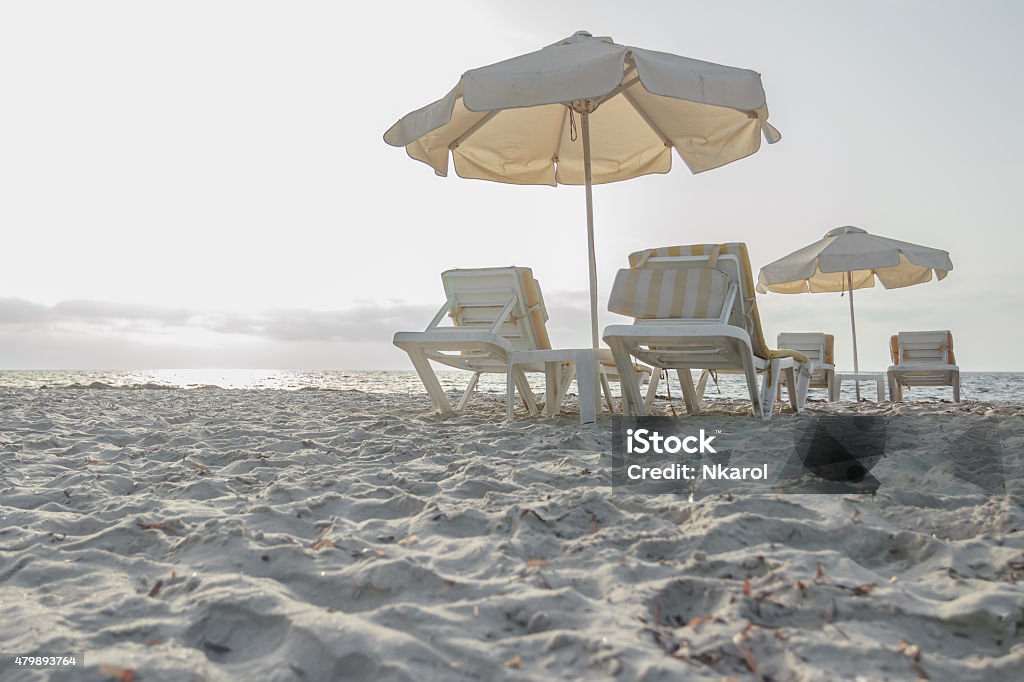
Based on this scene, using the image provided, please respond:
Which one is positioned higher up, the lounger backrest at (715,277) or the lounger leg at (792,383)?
the lounger backrest at (715,277)

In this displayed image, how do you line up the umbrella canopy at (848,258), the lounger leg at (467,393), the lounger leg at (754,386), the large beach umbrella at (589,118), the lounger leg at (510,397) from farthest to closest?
the umbrella canopy at (848,258), the lounger leg at (467,393), the lounger leg at (510,397), the lounger leg at (754,386), the large beach umbrella at (589,118)

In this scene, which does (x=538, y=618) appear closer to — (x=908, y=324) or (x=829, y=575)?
(x=829, y=575)

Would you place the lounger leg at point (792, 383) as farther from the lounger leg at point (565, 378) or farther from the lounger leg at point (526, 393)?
the lounger leg at point (526, 393)

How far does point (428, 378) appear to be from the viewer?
5258 mm

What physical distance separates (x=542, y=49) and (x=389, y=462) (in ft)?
10.3

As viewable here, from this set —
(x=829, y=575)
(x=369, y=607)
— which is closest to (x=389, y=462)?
(x=369, y=607)

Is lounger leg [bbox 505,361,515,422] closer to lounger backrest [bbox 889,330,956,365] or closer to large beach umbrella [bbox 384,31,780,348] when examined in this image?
large beach umbrella [bbox 384,31,780,348]

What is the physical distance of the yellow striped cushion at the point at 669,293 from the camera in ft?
14.9

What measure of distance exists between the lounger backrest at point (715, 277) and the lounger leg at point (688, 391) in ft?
2.55

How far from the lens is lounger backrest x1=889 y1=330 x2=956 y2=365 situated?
9367mm

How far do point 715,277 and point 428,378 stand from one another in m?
2.39

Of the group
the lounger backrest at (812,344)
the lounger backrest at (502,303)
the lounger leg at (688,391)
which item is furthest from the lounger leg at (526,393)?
the lounger backrest at (812,344)

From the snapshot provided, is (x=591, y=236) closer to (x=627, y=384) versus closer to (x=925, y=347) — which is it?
(x=627, y=384)

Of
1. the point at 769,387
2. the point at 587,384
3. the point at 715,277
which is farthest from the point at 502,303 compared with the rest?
the point at 769,387
